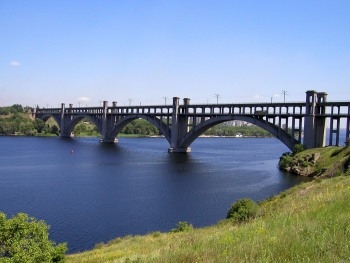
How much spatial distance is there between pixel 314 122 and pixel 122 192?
1619 inches

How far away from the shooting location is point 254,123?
8438 centimetres

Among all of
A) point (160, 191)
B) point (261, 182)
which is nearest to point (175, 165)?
point (261, 182)

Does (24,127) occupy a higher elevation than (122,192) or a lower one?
higher

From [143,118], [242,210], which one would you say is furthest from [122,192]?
[143,118]

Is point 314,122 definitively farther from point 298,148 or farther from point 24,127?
point 24,127

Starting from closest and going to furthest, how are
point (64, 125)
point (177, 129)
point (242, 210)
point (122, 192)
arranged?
point (242, 210) < point (122, 192) < point (177, 129) < point (64, 125)

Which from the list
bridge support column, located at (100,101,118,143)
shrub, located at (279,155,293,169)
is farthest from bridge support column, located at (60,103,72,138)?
shrub, located at (279,155,293,169)

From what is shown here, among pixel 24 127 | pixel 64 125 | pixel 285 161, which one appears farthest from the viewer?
pixel 24 127

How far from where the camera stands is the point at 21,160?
246ft

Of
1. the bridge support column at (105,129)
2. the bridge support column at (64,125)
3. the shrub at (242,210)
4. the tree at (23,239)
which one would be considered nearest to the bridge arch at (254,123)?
the bridge support column at (105,129)

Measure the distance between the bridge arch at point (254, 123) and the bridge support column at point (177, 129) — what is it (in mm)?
1193

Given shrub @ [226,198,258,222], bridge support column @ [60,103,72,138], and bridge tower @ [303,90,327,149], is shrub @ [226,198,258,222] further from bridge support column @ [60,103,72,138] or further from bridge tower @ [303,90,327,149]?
bridge support column @ [60,103,72,138]

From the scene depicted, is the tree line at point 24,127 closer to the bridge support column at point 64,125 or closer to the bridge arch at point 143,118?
the bridge support column at point 64,125

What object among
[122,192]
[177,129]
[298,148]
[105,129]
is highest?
[177,129]
